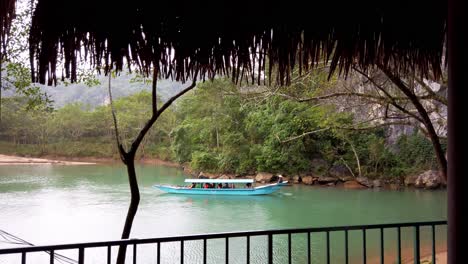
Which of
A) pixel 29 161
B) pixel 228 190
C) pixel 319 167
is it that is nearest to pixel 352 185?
pixel 319 167

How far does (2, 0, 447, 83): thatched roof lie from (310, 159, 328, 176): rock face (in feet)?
46.2

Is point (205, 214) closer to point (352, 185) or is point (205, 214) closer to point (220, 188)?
point (220, 188)

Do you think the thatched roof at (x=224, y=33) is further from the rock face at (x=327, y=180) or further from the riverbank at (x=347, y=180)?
the rock face at (x=327, y=180)

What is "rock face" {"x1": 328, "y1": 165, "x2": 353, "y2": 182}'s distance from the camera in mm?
15298

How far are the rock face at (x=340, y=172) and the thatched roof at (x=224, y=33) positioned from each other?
14060 mm

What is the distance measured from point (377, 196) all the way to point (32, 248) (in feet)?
41.5

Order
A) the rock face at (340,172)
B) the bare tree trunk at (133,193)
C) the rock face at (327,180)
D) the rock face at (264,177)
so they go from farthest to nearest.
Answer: the rock face at (264,177), the rock face at (340,172), the rock face at (327,180), the bare tree trunk at (133,193)

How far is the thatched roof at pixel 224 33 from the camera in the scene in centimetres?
126

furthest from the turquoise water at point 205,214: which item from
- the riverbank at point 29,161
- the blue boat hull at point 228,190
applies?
the riverbank at point 29,161

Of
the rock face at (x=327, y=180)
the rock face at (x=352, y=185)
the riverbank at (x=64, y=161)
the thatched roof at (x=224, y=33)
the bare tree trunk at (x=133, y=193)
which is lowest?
the rock face at (x=352, y=185)

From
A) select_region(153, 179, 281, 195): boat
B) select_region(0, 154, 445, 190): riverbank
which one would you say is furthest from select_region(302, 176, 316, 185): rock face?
select_region(153, 179, 281, 195): boat

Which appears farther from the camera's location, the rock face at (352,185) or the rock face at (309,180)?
the rock face at (309,180)

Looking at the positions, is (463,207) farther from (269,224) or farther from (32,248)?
(269,224)

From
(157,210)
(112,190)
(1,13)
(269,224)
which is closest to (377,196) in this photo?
(269,224)
